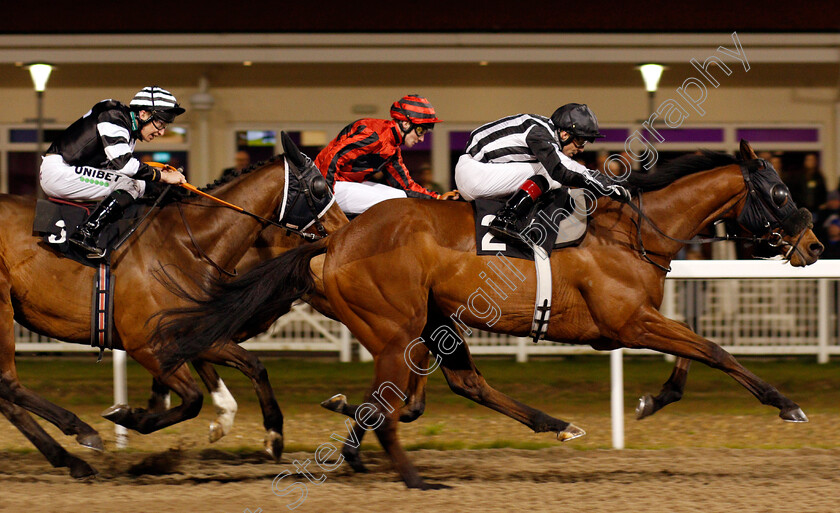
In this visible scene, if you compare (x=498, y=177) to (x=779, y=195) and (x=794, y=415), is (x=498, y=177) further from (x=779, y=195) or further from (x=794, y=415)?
(x=794, y=415)

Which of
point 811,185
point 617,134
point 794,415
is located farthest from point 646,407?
point 617,134

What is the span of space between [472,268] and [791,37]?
7322 mm

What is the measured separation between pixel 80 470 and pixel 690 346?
9.09 feet

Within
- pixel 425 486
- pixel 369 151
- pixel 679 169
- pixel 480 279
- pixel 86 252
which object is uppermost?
pixel 369 151

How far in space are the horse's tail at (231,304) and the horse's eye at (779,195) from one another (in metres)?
2.02

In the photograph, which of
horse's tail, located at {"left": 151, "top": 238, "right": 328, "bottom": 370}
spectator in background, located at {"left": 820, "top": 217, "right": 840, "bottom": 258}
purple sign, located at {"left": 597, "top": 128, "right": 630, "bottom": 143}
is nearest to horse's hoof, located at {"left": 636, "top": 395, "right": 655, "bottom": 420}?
horse's tail, located at {"left": 151, "top": 238, "right": 328, "bottom": 370}

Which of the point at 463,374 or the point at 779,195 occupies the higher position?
the point at 779,195

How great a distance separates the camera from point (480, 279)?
4602mm

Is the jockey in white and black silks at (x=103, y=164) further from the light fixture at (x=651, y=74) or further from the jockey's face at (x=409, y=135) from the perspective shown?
the light fixture at (x=651, y=74)

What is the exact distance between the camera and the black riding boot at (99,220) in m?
4.78

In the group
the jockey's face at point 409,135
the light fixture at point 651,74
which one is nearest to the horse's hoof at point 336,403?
the jockey's face at point 409,135

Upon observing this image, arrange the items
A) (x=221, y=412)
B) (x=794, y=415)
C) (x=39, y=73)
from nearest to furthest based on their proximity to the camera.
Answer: (x=794, y=415) → (x=221, y=412) → (x=39, y=73)

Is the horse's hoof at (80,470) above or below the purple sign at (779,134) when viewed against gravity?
below
